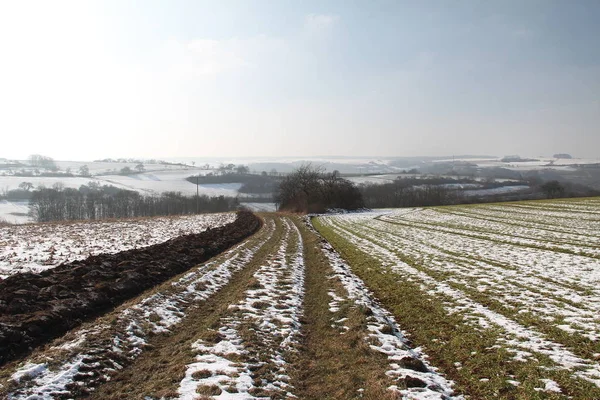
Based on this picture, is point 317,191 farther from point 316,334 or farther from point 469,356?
point 469,356

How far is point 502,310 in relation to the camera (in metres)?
9.27

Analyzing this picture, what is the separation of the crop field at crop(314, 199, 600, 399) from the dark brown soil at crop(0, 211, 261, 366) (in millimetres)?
7970

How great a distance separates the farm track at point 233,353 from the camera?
542 cm

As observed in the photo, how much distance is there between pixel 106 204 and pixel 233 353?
137 meters

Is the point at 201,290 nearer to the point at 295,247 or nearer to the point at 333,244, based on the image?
the point at 295,247

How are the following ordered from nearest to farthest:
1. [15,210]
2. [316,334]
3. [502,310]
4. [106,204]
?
1. [316,334]
2. [502,310]
3. [15,210]
4. [106,204]

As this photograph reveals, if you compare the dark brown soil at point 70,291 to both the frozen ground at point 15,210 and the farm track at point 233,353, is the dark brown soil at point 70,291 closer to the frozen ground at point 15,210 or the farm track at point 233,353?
the farm track at point 233,353

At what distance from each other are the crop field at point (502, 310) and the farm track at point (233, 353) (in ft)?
2.43

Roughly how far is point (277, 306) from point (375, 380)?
478cm

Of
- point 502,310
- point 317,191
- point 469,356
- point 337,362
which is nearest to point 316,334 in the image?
point 337,362

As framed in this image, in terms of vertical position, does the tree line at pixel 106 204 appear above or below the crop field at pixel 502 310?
below

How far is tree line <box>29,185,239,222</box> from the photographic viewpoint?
11392cm

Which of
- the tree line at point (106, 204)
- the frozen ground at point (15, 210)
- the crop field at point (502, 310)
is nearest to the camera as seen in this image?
the crop field at point (502, 310)

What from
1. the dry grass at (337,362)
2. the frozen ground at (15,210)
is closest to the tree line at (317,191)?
the dry grass at (337,362)
